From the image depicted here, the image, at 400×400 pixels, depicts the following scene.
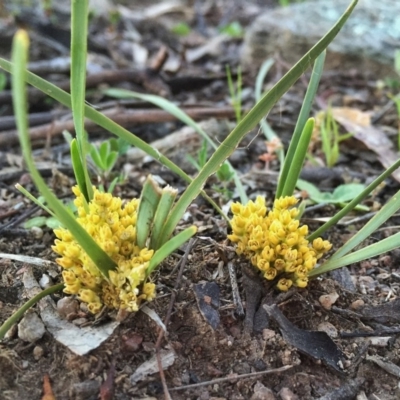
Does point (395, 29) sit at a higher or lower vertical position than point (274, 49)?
higher

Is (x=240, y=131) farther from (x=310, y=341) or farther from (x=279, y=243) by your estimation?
(x=310, y=341)

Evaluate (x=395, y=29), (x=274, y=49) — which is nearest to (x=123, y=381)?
(x=274, y=49)

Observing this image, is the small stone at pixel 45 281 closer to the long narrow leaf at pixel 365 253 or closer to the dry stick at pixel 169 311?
the dry stick at pixel 169 311

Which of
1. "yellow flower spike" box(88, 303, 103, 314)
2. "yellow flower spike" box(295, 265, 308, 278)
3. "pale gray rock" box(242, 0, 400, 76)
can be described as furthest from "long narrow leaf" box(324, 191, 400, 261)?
"pale gray rock" box(242, 0, 400, 76)

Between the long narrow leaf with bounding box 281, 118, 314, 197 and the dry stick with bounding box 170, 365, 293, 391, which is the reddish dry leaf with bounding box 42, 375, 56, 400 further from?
the long narrow leaf with bounding box 281, 118, 314, 197

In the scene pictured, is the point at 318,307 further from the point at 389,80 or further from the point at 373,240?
the point at 389,80

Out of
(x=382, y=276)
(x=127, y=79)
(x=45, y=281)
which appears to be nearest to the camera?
(x=45, y=281)

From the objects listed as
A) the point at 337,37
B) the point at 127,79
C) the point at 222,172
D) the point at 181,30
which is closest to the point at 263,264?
the point at 222,172
